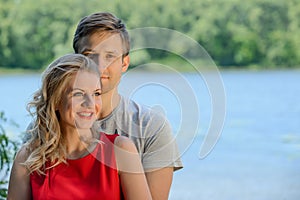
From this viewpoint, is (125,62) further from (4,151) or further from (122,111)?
(4,151)

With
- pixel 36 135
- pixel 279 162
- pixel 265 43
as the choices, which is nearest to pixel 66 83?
pixel 36 135

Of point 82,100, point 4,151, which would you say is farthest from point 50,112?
point 4,151

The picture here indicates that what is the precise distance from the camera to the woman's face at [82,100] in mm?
1558

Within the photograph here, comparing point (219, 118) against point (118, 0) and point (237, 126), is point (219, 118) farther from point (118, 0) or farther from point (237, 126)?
point (237, 126)

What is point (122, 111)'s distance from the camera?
5.84 feet

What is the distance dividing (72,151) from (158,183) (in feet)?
0.88

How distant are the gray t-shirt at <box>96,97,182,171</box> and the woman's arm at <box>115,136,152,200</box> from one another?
0.19m

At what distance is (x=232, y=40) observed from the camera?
12625mm

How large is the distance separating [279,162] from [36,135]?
25.5ft

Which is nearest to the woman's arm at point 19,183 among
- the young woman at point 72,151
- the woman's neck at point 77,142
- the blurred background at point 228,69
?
the young woman at point 72,151

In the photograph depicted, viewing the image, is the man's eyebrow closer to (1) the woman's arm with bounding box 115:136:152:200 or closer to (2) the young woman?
(2) the young woman

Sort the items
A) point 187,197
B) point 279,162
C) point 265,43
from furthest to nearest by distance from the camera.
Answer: point 265,43 → point 279,162 → point 187,197

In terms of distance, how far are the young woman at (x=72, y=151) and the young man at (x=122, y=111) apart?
10cm

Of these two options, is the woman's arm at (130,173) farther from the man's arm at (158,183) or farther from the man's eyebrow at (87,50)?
the man's eyebrow at (87,50)
